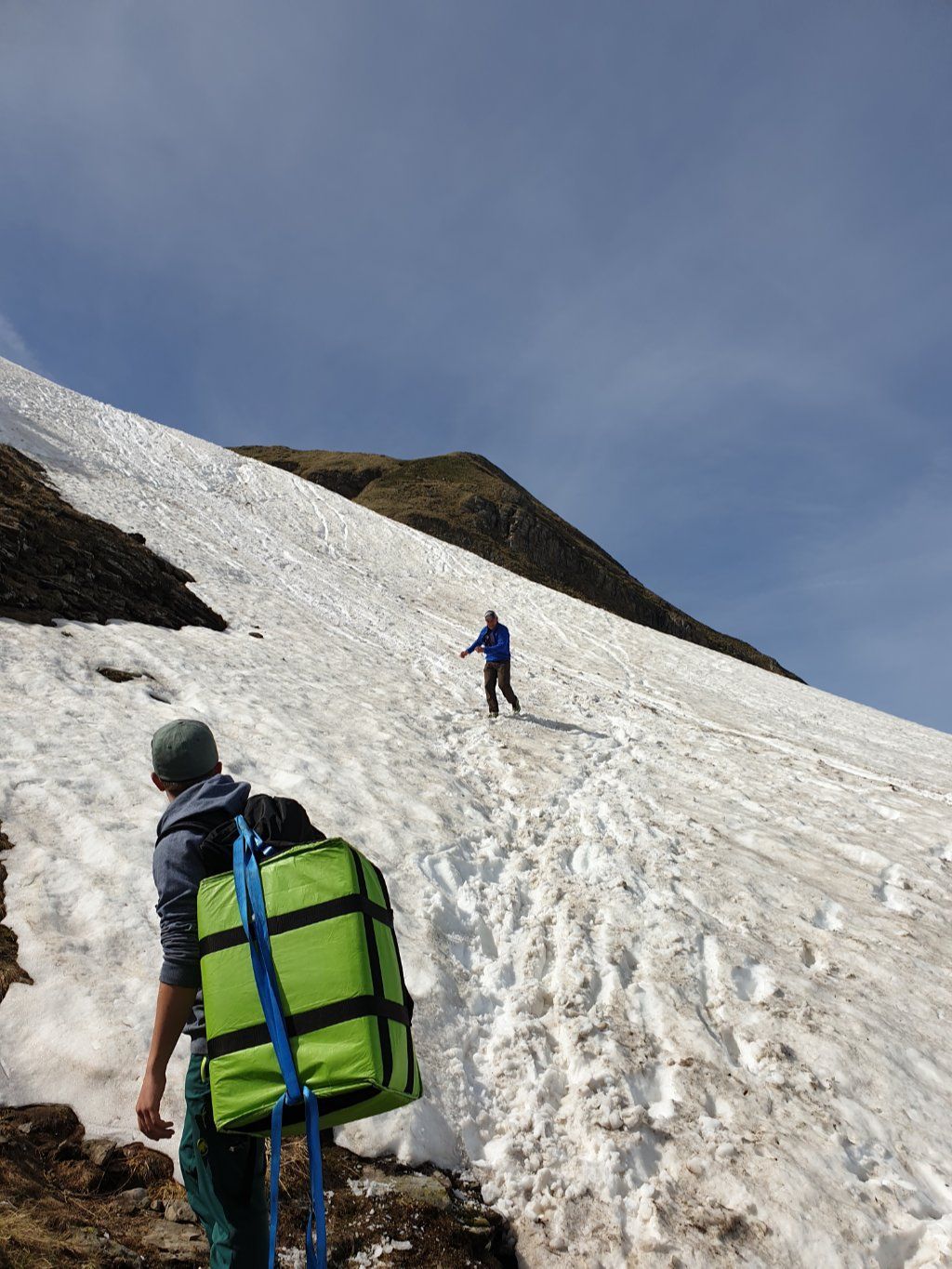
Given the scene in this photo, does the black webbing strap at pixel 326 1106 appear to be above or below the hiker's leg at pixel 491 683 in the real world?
below

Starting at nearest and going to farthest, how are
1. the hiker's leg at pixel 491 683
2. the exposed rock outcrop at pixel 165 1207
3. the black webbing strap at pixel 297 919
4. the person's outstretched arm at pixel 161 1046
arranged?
the black webbing strap at pixel 297 919 < the person's outstretched arm at pixel 161 1046 < the exposed rock outcrop at pixel 165 1207 < the hiker's leg at pixel 491 683

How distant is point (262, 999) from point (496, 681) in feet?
38.6

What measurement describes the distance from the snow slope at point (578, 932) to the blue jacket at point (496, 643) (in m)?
1.36

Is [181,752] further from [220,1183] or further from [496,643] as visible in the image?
[496,643]

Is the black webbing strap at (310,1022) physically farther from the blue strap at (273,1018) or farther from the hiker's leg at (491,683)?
the hiker's leg at (491,683)

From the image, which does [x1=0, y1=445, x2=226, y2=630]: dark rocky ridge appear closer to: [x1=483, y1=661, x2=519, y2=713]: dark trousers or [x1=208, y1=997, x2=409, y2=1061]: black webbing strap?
[x1=483, y1=661, x2=519, y2=713]: dark trousers

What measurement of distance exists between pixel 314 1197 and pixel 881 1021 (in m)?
5.26

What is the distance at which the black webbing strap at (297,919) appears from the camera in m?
2.81

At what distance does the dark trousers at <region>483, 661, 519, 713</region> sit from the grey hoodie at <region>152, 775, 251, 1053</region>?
10.9 m

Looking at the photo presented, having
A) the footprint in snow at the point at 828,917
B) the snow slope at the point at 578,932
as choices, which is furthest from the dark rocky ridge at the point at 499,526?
the footprint in snow at the point at 828,917

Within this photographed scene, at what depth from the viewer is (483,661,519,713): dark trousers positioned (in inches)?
557

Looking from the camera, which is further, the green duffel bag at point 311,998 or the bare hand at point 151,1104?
the bare hand at point 151,1104

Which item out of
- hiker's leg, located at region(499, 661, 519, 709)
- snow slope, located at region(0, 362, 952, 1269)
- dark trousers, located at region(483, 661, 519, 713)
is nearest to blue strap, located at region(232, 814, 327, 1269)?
snow slope, located at region(0, 362, 952, 1269)

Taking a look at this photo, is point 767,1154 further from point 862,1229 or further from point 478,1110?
point 478,1110
